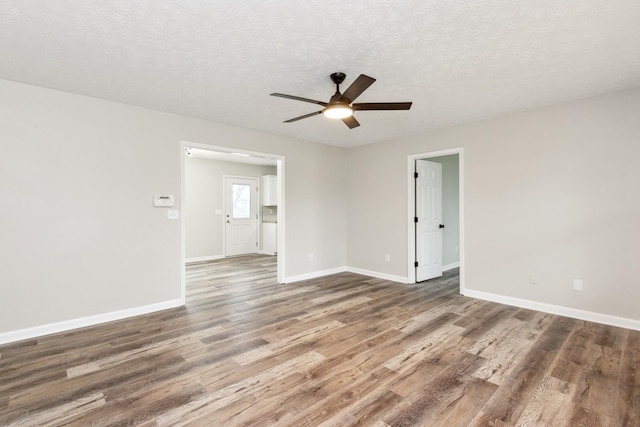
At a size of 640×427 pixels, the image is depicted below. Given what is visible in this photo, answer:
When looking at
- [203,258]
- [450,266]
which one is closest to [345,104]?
[450,266]

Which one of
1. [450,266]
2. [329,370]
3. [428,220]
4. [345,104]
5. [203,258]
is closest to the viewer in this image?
[329,370]

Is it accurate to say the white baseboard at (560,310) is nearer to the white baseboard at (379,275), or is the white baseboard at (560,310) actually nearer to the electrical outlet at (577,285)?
the electrical outlet at (577,285)

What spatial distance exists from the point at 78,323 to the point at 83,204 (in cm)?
137

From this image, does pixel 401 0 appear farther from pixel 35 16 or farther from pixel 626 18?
pixel 35 16

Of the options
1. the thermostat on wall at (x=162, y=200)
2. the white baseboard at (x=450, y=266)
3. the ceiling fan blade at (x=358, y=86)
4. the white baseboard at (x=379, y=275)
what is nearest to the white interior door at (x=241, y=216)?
the white baseboard at (x=379, y=275)

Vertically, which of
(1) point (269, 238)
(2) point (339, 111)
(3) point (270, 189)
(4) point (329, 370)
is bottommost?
(4) point (329, 370)

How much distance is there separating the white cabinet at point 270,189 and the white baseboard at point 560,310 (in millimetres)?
5943

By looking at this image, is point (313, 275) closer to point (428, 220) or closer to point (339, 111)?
point (428, 220)

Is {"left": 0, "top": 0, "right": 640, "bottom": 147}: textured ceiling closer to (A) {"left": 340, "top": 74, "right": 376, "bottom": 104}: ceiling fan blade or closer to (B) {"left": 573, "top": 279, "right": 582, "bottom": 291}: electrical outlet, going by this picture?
(A) {"left": 340, "top": 74, "right": 376, "bottom": 104}: ceiling fan blade

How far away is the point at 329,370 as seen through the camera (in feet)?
8.11

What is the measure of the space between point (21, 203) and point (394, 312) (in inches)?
173

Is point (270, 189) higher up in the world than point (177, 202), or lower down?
higher up

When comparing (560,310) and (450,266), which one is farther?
(450,266)

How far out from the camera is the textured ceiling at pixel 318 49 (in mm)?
2021
